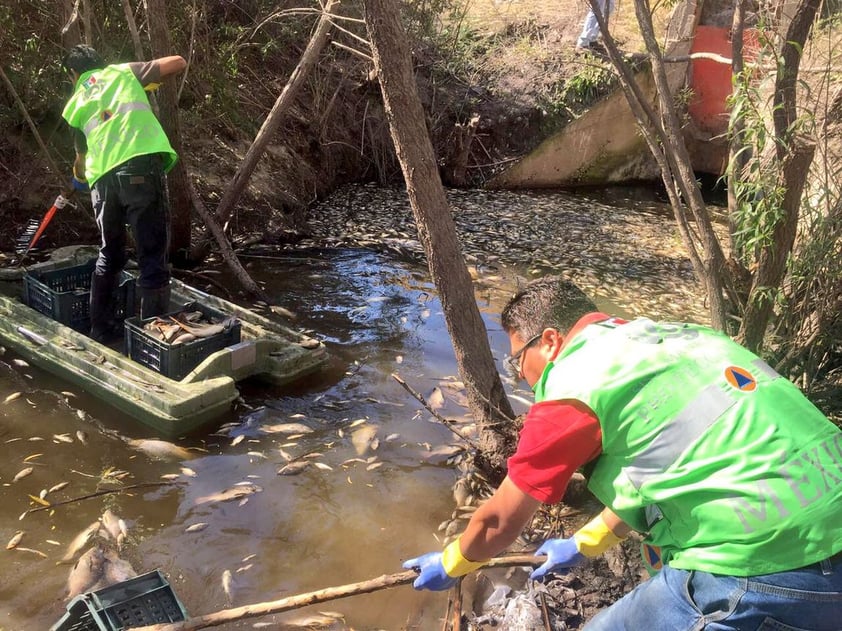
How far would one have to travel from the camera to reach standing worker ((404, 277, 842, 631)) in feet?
5.59

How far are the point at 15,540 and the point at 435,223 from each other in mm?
2741

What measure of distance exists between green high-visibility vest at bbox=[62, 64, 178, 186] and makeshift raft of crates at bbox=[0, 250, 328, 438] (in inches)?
39.3

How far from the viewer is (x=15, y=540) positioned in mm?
3629

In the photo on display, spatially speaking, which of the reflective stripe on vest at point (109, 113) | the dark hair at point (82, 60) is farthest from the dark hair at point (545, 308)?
the dark hair at point (82, 60)

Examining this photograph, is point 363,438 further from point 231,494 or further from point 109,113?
point 109,113

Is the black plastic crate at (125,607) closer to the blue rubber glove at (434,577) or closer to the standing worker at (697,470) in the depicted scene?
the blue rubber glove at (434,577)

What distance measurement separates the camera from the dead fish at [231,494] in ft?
13.3

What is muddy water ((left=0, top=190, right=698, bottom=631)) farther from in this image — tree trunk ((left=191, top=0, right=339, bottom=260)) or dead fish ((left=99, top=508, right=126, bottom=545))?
tree trunk ((left=191, top=0, right=339, bottom=260))

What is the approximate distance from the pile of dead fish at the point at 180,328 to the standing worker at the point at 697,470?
3.38 meters

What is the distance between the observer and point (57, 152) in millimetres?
7672

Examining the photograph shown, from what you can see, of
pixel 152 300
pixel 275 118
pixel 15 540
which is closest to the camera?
pixel 15 540

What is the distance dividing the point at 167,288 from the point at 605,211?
7.98m

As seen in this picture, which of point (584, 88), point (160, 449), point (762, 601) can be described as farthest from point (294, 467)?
point (584, 88)

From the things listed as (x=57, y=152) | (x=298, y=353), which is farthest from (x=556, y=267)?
(x=57, y=152)
